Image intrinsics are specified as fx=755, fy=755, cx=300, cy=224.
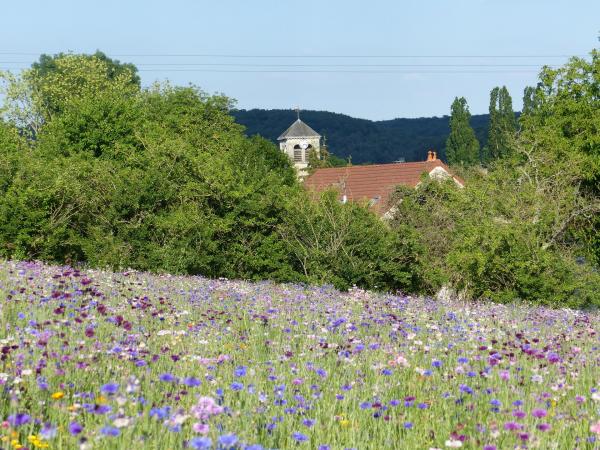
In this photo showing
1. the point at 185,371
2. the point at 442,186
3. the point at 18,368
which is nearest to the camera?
Result: the point at 18,368

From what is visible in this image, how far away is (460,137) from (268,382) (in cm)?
10635

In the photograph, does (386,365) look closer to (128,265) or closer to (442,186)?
(128,265)

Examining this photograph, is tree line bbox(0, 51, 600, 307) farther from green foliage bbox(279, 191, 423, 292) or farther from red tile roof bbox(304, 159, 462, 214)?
red tile roof bbox(304, 159, 462, 214)

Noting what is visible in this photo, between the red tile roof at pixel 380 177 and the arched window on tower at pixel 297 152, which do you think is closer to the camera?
Answer: the red tile roof at pixel 380 177

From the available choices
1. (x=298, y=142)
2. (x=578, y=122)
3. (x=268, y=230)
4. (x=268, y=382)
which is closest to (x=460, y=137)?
(x=298, y=142)

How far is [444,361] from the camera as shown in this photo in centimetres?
633

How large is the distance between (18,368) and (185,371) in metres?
1.11

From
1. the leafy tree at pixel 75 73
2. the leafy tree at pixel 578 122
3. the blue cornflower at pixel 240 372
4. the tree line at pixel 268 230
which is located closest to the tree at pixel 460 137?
the leafy tree at pixel 75 73

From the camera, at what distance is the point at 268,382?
17.6 ft

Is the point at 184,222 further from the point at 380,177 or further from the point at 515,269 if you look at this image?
the point at 380,177

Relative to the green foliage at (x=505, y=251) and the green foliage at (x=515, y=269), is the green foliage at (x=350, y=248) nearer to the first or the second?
the green foliage at (x=505, y=251)

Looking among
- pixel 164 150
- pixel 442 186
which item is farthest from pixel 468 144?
pixel 164 150

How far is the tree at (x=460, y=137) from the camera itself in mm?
107438

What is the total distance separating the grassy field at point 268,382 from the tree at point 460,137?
102 m
